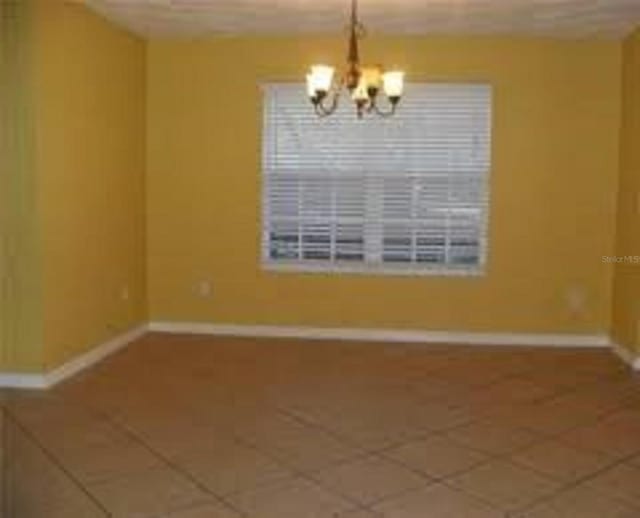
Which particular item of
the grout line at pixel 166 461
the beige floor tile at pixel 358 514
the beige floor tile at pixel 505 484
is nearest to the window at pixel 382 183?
the grout line at pixel 166 461

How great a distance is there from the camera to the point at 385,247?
19.8ft

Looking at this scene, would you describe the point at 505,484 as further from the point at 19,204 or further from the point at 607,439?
the point at 19,204

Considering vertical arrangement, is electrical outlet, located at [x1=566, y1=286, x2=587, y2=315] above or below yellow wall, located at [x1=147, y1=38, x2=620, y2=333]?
below

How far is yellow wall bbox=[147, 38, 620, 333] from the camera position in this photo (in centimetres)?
579

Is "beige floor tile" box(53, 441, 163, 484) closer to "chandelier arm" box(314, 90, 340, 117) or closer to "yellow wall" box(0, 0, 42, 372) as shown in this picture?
"yellow wall" box(0, 0, 42, 372)

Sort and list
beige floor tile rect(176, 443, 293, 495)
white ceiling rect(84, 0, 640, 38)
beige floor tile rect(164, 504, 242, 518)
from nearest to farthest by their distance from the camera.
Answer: beige floor tile rect(164, 504, 242, 518) < beige floor tile rect(176, 443, 293, 495) < white ceiling rect(84, 0, 640, 38)

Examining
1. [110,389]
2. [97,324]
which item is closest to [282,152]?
[97,324]

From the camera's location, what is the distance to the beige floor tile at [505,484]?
3024 mm

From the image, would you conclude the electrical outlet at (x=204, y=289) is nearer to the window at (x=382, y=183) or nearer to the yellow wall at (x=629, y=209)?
the window at (x=382, y=183)

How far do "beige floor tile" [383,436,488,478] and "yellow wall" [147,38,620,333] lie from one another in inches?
95.6

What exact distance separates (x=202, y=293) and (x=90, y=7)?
2375 mm

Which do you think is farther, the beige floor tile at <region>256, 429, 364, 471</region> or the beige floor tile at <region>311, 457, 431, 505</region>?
the beige floor tile at <region>256, 429, 364, 471</region>

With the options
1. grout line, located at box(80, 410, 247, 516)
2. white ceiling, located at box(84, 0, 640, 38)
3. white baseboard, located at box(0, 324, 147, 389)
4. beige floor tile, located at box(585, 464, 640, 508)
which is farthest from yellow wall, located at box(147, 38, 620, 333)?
beige floor tile, located at box(585, 464, 640, 508)

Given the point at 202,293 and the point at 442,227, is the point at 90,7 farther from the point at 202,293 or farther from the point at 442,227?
the point at 442,227
